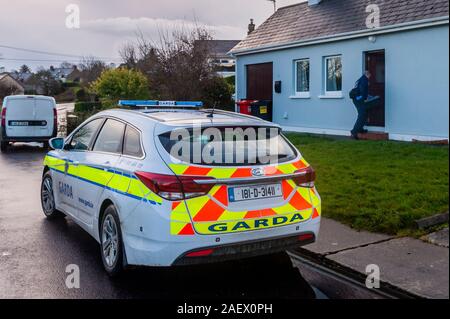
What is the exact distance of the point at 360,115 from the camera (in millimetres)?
14617

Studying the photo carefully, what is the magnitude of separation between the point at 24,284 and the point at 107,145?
1674mm

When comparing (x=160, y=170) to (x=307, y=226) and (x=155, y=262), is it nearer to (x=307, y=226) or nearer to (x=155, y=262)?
(x=155, y=262)

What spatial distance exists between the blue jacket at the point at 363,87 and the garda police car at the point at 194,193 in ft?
31.2

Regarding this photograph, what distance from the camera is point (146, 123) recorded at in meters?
5.14

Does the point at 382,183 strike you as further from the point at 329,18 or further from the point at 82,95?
the point at 82,95

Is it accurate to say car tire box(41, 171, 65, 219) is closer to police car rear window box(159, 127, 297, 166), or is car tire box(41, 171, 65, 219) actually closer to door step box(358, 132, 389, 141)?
police car rear window box(159, 127, 297, 166)

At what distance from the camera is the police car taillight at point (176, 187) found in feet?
14.6

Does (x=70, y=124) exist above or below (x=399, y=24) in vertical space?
below

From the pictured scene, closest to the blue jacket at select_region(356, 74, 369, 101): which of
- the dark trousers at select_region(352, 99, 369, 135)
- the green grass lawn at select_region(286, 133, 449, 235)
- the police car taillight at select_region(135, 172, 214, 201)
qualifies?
the dark trousers at select_region(352, 99, 369, 135)

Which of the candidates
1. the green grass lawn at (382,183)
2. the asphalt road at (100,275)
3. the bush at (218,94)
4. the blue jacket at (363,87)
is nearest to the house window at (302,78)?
the blue jacket at (363,87)

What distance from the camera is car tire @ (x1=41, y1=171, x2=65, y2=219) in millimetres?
7324

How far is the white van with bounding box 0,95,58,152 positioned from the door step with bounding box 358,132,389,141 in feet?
32.9

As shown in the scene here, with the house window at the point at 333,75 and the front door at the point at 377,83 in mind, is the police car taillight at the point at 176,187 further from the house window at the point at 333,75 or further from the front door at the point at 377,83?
the house window at the point at 333,75
